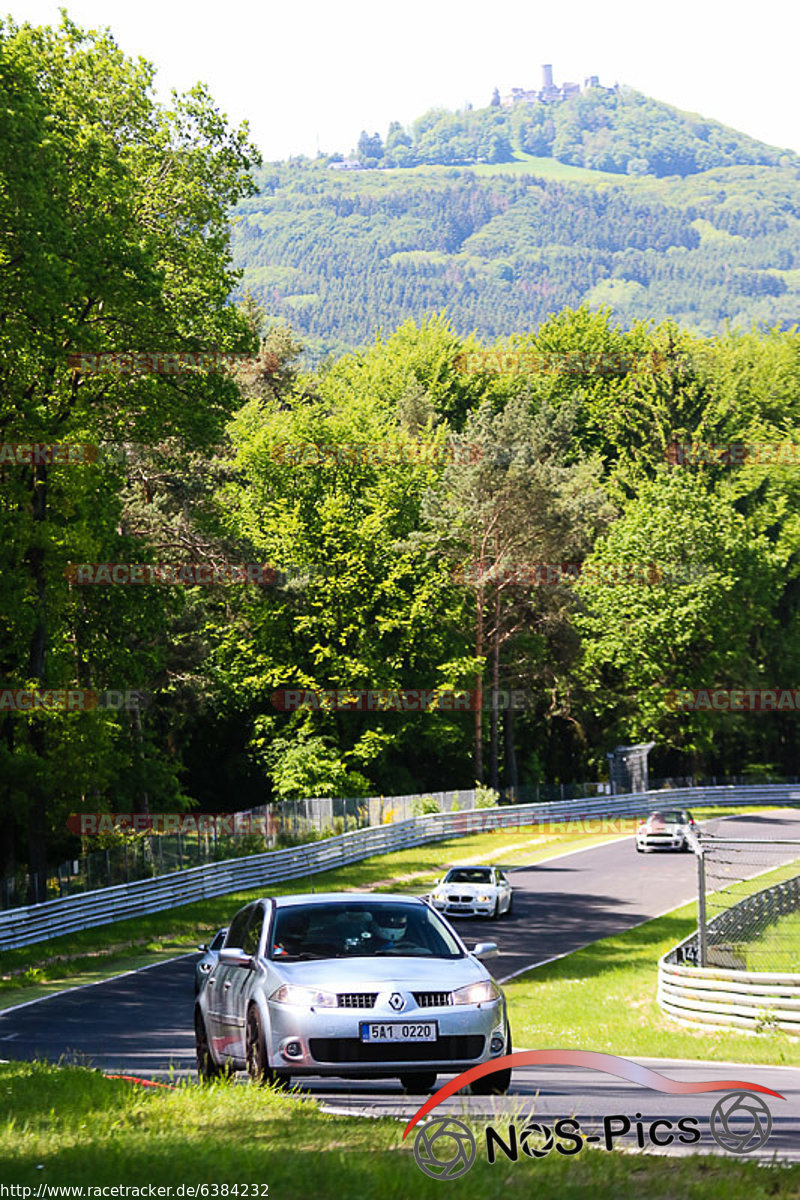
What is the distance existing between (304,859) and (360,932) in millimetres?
33246

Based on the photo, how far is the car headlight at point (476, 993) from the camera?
9.30m

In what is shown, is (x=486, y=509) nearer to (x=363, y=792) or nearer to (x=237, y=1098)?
(x=363, y=792)

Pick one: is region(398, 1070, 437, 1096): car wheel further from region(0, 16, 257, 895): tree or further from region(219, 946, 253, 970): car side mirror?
A: region(0, 16, 257, 895): tree

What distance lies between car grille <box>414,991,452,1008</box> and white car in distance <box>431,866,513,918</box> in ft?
77.8

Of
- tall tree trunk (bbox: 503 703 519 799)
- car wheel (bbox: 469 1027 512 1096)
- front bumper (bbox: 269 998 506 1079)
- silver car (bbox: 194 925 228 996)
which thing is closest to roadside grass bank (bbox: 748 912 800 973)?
silver car (bbox: 194 925 228 996)

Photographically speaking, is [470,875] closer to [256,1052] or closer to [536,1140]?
[256,1052]

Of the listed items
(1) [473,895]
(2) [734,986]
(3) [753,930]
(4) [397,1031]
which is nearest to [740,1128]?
(4) [397,1031]

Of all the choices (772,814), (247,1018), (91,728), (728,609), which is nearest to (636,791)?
(772,814)

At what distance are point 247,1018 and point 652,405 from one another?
245 feet

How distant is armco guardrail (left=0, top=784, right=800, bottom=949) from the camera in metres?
30.7

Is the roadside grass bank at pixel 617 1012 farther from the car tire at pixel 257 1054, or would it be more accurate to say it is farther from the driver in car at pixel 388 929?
the car tire at pixel 257 1054

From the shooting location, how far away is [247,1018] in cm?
978

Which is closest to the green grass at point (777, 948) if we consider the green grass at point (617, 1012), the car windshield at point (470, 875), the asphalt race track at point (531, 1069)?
the green grass at point (617, 1012)

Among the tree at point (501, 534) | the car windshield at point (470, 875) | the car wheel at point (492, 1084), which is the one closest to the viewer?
the car wheel at point (492, 1084)
